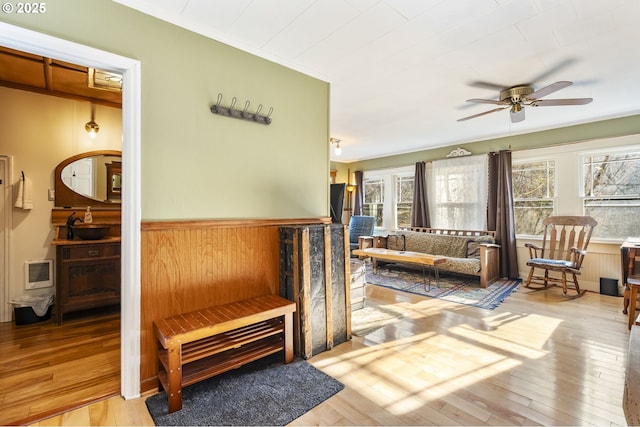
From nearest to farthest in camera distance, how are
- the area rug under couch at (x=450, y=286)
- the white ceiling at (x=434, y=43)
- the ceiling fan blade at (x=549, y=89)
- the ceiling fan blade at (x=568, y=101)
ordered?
the white ceiling at (x=434, y=43) < the ceiling fan blade at (x=549, y=89) < the ceiling fan blade at (x=568, y=101) < the area rug under couch at (x=450, y=286)

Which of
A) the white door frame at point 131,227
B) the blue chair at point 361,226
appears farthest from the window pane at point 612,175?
the white door frame at point 131,227

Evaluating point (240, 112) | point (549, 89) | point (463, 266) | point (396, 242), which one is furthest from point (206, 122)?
point (396, 242)

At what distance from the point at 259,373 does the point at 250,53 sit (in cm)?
239

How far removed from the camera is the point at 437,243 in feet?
17.8

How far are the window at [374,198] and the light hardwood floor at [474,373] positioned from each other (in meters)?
3.98

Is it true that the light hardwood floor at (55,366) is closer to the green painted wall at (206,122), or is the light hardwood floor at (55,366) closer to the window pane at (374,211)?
the green painted wall at (206,122)

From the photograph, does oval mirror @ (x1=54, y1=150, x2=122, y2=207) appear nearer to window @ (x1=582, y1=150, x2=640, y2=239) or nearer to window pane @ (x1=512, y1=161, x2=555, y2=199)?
window pane @ (x1=512, y1=161, x2=555, y2=199)

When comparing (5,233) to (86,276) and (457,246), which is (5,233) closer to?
(86,276)

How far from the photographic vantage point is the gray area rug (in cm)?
166

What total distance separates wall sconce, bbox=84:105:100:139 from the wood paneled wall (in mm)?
2296

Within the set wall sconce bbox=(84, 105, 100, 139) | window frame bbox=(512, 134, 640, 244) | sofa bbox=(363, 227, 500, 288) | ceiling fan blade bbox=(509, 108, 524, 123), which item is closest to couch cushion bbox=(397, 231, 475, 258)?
sofa bbox=(363, 227, 500, 288)

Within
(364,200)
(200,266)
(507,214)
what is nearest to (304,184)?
(200,266)

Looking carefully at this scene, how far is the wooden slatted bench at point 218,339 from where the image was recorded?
1.74m

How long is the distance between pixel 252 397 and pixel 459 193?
16.6ft
